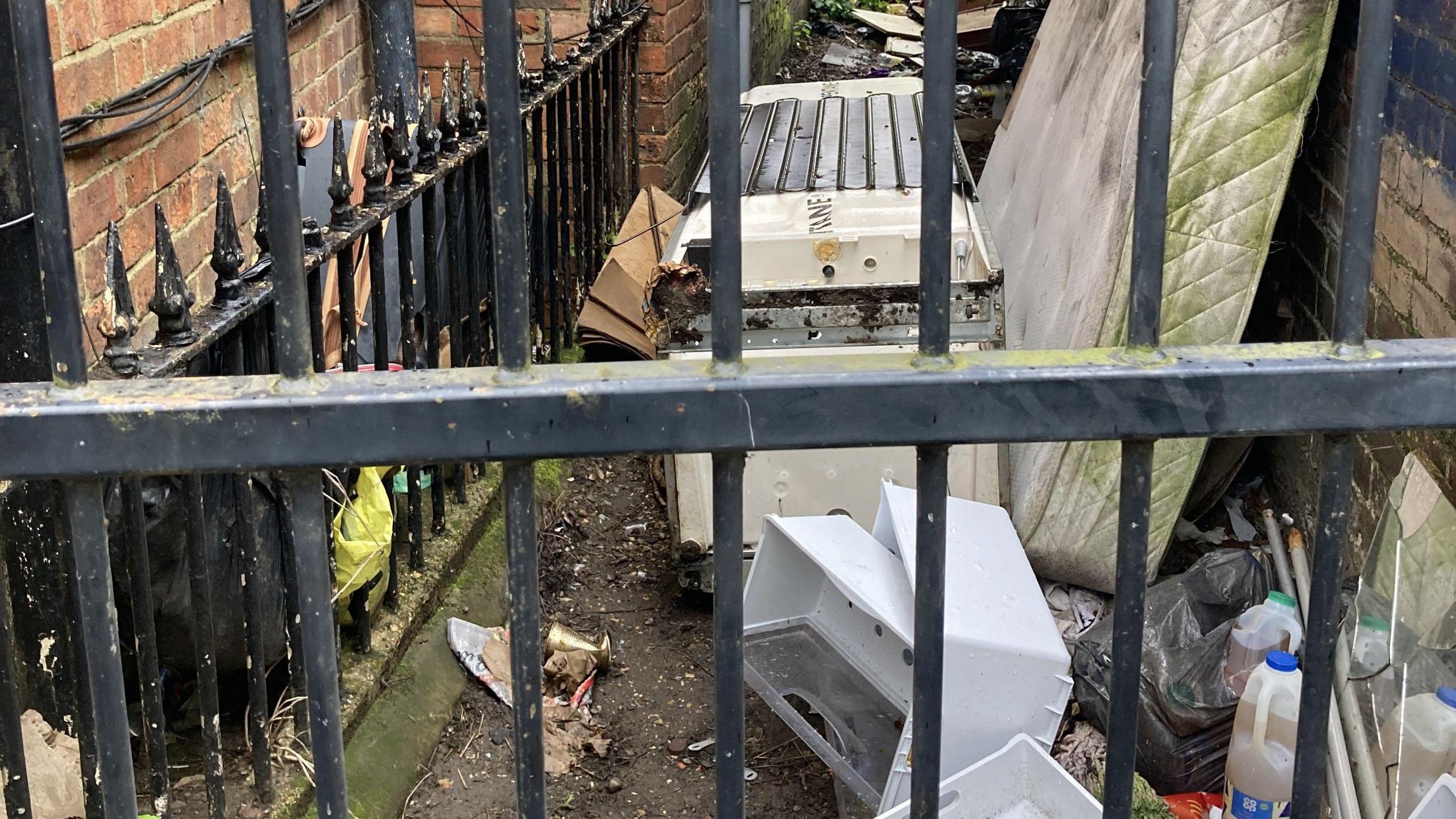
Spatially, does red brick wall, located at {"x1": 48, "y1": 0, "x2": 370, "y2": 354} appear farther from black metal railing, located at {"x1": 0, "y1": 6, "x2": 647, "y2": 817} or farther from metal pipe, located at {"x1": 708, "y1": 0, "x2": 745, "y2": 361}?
metal pipe, located at {"x1": 708, "y1": 0, "x2": 745, "y2": 361}

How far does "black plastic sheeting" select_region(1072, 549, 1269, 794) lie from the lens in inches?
117

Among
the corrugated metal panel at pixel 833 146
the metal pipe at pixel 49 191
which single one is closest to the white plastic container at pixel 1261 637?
the corrugated metal panel at pixel 833 146

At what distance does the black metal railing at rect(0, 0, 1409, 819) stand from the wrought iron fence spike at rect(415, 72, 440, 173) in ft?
7.60

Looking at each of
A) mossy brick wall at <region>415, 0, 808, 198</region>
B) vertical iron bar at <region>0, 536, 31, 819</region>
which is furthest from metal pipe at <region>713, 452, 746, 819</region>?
mossy brick wall at <region>415, 0, 808, 198</region>

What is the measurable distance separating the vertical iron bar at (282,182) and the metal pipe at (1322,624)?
71 cm

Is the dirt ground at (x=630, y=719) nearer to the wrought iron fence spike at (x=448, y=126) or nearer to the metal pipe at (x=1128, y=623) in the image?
the wrought iron fence spike at (x=448, y=126)

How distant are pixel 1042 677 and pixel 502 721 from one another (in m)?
1.26

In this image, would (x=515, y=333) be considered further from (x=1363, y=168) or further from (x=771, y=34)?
(x=771, y=34)

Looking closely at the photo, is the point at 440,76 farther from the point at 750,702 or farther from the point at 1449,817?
the point at 1449,817

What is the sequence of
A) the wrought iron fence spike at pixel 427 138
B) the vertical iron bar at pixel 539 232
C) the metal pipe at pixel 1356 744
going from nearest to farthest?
1. the metal pipe at pixel 1356 744
2. the wrought iron fence spike at pixel 427 138
3. the vertical iron bar at pixel 539 232

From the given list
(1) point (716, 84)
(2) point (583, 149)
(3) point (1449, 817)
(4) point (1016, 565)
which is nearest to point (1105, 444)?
(4) point (1016, 565)

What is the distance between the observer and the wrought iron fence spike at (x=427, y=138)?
3137 millimetres

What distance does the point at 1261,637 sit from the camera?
2945 mm

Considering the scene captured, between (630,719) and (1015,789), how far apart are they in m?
1.04
